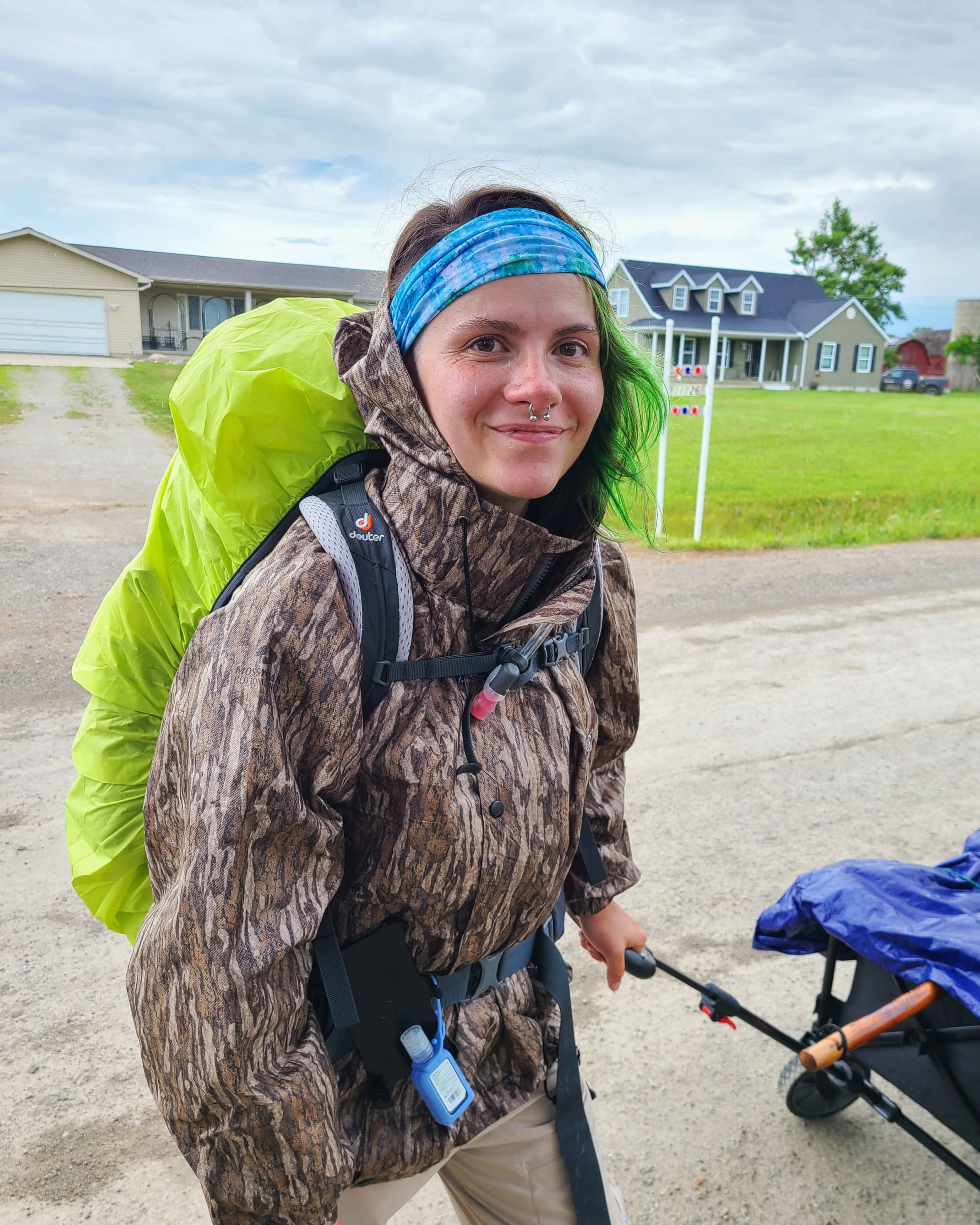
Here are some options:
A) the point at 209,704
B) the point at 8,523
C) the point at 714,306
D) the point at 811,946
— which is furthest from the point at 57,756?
the point at 714,306

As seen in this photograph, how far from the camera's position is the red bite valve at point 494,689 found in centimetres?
148

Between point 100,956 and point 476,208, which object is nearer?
point 476,208

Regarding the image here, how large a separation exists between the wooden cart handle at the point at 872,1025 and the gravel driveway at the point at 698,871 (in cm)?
68

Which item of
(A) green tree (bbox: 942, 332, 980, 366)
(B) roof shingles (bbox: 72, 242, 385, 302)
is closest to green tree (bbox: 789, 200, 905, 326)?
(A) green tree (bbox: 942, 332, 980, 366)

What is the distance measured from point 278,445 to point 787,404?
40.2m

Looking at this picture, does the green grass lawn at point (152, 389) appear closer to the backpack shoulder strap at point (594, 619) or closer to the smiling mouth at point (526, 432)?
the backpack shoulder strap at point (594, 619)

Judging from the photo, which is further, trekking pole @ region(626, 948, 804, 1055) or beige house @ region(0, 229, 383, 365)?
beige house @ region(0, 229, 383, 365)

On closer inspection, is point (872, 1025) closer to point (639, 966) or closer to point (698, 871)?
point (639, 966)

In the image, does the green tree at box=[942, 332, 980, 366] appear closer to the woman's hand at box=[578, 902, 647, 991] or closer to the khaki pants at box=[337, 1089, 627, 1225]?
the woman's hand at box=[578, 902, 647, 991]

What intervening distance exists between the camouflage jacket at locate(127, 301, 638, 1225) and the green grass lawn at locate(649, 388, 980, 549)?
0.67m

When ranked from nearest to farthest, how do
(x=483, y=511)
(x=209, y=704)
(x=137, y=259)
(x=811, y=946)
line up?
1. (x=209, y=704)
2. (x=483, y=511)
3. (x=811, y=946)
4. (x=137, y=259)

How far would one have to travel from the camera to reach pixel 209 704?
1.28 meters

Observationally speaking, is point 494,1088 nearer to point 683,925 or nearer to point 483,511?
point 483,511

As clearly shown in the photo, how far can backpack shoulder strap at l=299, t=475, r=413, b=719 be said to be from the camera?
4.61ft
